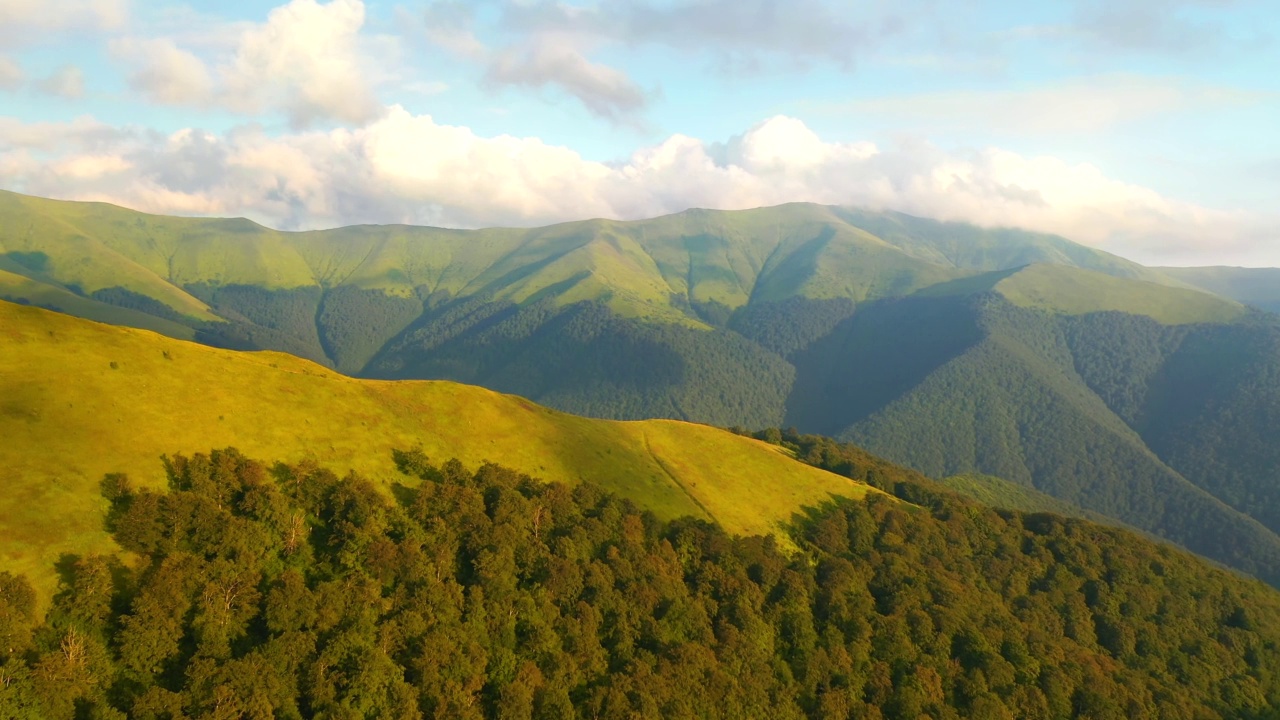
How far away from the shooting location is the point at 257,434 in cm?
11275

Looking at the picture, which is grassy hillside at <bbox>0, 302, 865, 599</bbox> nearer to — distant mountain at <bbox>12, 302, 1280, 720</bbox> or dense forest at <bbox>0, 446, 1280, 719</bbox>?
distant mountain at <bbox>12, 302, 1280, 720</bbox>

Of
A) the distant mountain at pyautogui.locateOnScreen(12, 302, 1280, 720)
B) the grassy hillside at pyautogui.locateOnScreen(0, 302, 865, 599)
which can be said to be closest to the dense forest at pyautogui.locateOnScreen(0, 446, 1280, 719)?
the distant mountain at pyautogui.locateOnScreen(12, 302, 1280, 720)

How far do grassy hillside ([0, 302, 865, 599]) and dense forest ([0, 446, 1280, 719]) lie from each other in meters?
5.20

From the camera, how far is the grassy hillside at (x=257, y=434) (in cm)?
8788

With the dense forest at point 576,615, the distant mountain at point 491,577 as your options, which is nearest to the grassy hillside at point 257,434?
the distant mountain at point 491,577

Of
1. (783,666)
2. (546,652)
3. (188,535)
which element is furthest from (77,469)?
(783,666)

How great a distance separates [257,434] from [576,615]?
54176mm

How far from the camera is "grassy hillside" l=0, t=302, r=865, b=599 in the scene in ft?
288

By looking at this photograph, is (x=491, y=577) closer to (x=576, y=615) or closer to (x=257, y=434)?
(x=576, y=615)

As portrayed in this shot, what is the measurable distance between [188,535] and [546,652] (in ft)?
146

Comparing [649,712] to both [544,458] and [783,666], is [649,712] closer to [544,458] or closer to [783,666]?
[783,666]

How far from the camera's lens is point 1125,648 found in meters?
143

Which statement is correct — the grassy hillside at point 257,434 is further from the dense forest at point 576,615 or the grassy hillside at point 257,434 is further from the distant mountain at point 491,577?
the dense forest at point 576,615

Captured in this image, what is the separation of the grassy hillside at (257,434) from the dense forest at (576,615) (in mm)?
5197
